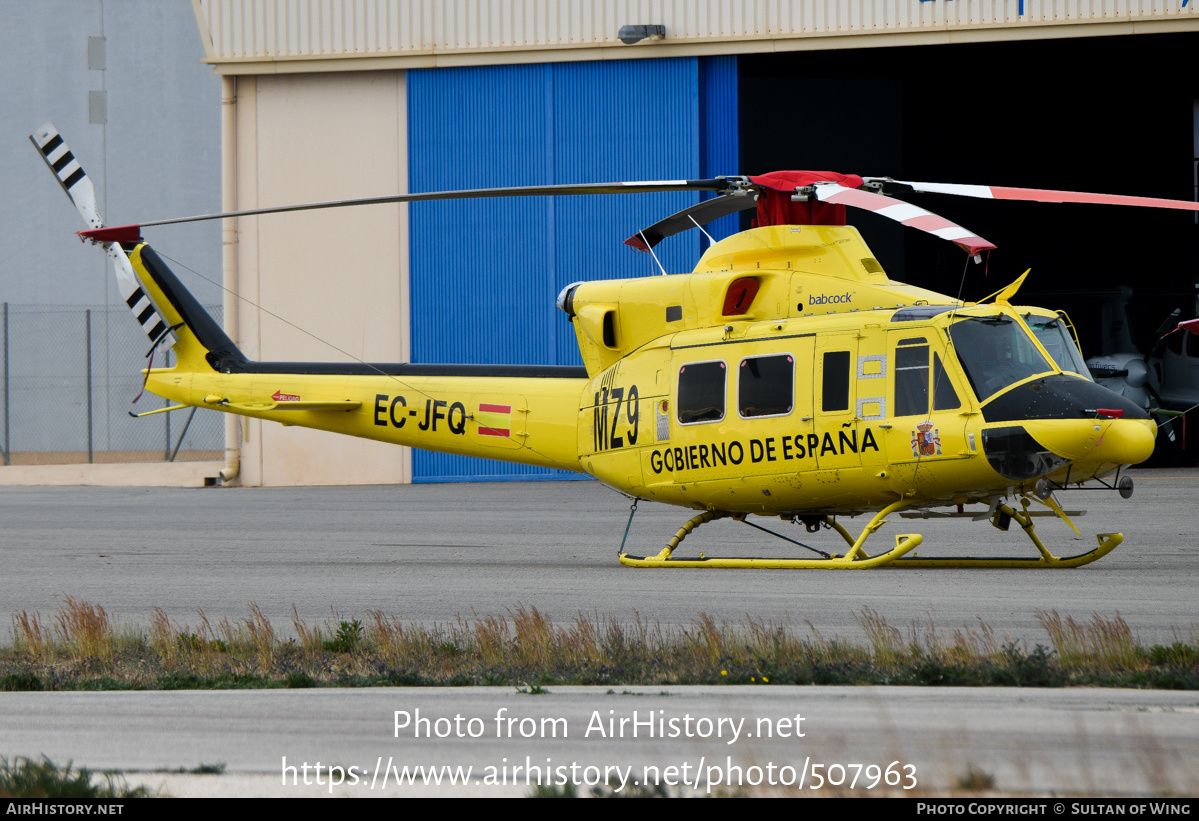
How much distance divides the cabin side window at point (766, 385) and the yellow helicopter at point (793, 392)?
19 millimetres

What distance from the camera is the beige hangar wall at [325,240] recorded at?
2589 centimetres

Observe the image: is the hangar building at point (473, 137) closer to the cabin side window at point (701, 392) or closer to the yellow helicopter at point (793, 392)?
the yellow helicopter at point (793, 392)

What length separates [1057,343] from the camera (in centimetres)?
1084

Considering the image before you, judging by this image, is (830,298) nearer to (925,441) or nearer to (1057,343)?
(925,441)

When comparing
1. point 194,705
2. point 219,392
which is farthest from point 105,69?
point 194,705

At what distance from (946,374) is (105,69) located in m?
32.3

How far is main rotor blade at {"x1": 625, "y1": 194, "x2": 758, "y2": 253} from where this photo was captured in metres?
11.9

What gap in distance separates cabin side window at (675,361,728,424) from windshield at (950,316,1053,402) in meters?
2.29

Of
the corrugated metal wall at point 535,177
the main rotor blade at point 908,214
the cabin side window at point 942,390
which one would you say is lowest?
the cabin side window at point 942,390

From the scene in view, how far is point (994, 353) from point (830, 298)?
170 centimetres

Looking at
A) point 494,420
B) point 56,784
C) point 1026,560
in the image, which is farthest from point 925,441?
point 56,784

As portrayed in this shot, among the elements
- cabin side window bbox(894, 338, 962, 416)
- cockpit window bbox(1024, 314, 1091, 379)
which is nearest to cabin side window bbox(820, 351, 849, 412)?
cabin side window bbox(894, 338, 962, 416)

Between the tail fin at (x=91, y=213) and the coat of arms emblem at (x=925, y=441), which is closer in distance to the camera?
the coat of arms emblem at (x=925, y=441)

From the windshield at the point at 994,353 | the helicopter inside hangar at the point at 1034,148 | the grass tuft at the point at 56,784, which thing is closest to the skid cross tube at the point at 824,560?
the windshield at the point at 994,353
